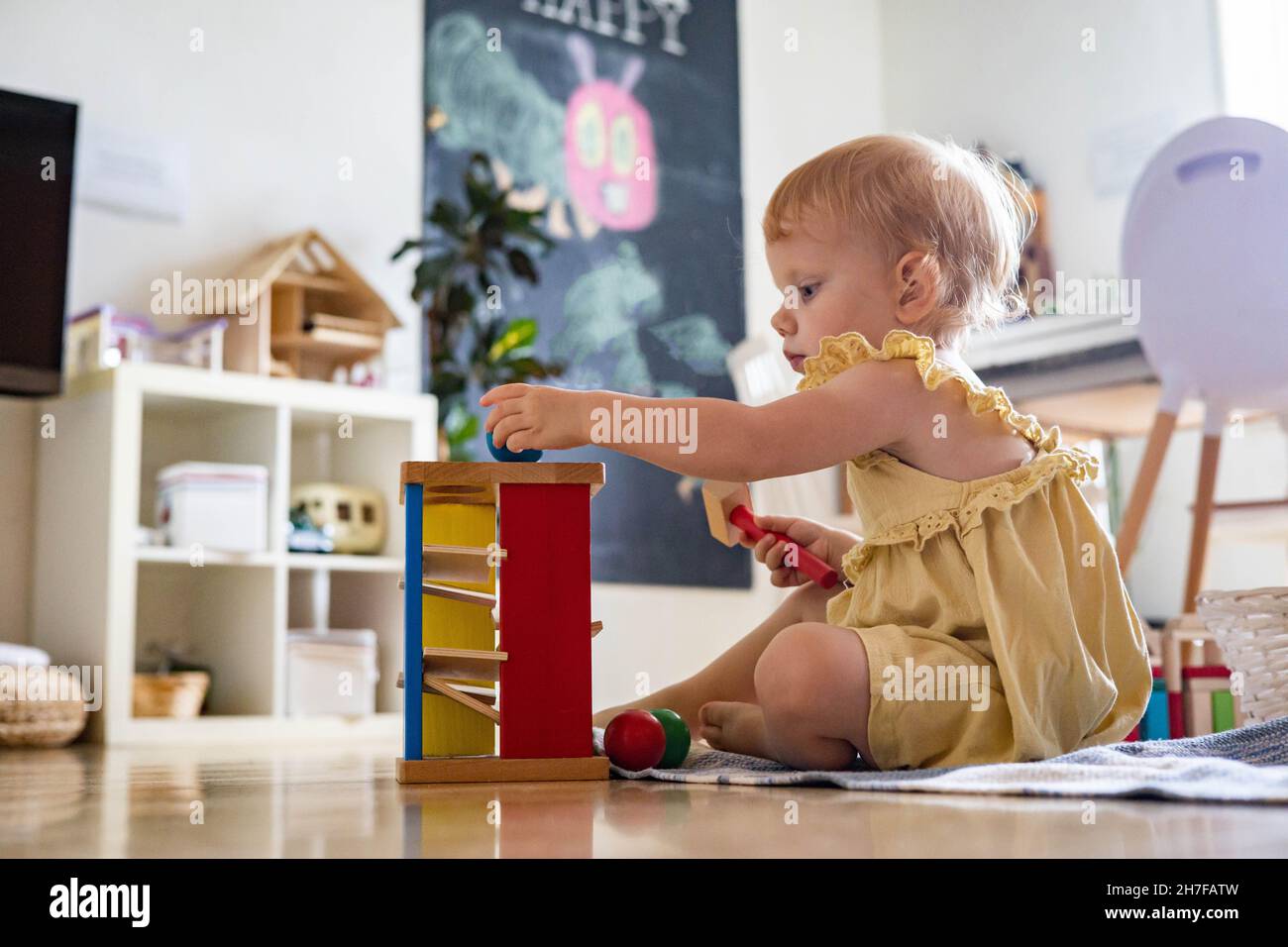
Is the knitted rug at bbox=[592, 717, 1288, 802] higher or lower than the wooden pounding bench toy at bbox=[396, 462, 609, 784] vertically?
lower

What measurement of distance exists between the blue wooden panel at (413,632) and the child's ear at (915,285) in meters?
0.47

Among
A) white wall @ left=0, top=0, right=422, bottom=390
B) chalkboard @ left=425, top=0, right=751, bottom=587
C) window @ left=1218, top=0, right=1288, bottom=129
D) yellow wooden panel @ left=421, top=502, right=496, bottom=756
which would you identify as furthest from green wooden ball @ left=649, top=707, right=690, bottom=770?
window @ left=1218, top=0, right=1288, bottom=129

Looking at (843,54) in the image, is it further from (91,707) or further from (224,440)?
(91,707)

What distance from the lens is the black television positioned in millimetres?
2463

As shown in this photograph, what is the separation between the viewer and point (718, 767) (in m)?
1.15

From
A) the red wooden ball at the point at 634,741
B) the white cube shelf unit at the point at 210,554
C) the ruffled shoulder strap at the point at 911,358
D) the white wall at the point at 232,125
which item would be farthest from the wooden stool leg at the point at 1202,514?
the white wall at the point at 232,125

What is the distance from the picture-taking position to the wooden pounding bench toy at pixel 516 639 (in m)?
1.06

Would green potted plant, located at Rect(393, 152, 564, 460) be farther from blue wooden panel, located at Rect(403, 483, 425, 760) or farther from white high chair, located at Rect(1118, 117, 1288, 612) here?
blue wooden panel, located at Rect(403, 483, 425, 760)

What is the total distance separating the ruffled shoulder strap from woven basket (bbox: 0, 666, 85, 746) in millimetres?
1635

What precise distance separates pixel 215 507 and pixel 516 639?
5.57ft

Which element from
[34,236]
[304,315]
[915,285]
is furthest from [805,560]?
[304,315]

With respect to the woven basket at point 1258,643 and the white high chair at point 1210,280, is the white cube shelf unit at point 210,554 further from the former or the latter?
the woven basket at point 1258,643

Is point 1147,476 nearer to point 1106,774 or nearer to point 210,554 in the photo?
point 1106,774

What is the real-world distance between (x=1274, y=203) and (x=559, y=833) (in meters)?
1.67
